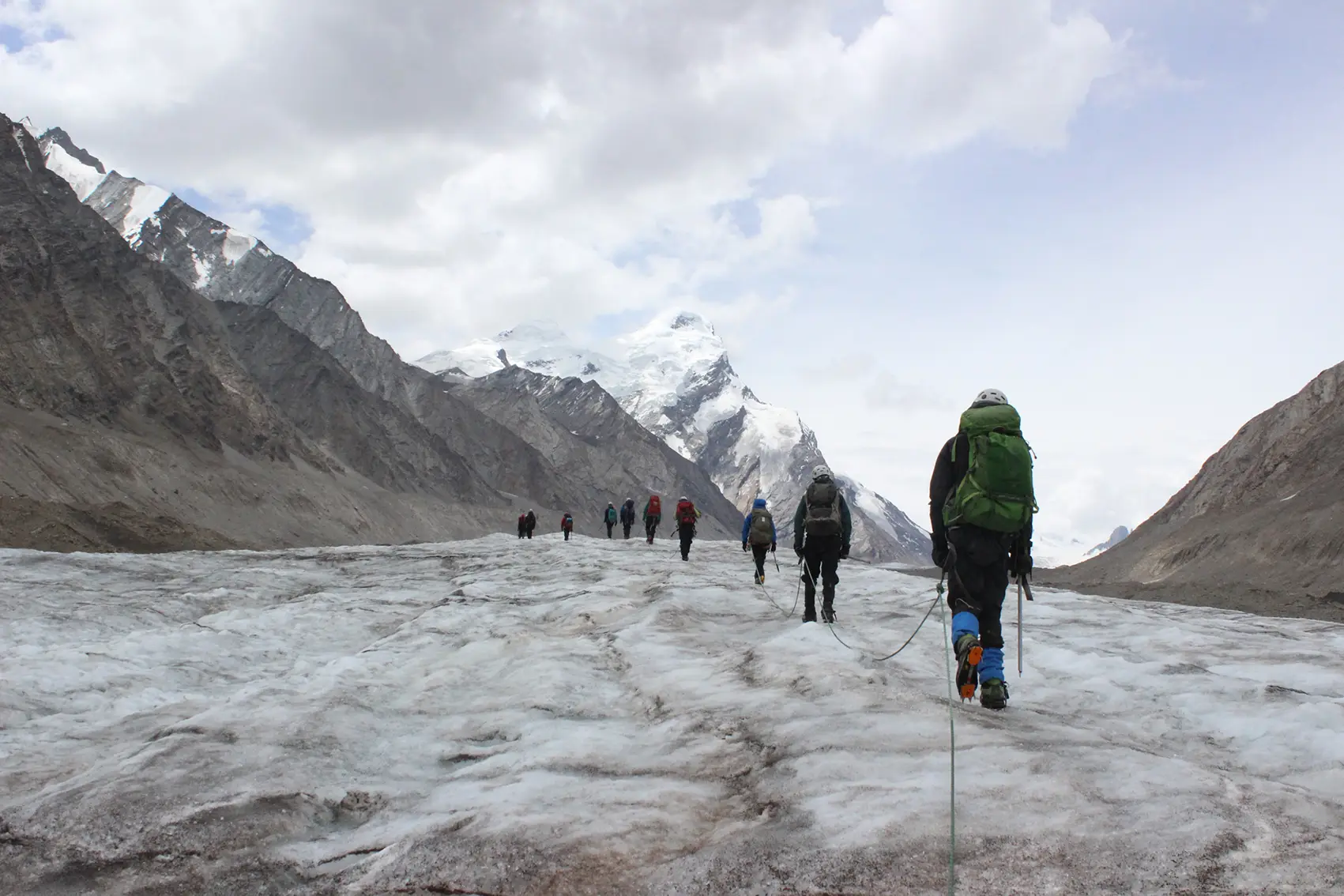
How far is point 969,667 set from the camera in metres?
6.14

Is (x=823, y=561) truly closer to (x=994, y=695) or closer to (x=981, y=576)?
(x=981, y=576)

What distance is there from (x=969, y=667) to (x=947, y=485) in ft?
4.34

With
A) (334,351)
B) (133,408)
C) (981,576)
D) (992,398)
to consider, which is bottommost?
(981,576)

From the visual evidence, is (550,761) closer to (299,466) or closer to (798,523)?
(798,523)

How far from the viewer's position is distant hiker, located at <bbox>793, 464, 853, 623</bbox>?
1073cm

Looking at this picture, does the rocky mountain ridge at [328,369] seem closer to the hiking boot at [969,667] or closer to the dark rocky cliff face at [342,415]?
the dark rocky cliff face at [342,415]

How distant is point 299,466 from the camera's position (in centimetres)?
8381

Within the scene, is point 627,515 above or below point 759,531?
above

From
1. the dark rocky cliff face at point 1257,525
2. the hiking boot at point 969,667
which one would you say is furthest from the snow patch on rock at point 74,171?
the hiking boot at point 969,667

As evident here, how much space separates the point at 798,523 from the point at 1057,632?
3264 millimetres

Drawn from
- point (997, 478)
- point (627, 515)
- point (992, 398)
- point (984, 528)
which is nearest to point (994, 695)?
point (984, 528)

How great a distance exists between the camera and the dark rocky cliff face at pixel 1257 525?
108ft

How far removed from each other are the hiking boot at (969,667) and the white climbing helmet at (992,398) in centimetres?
166

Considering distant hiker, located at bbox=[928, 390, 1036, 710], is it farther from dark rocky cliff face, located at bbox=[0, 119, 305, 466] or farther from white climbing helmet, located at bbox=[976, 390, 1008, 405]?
dark rocky cliff face, located at bbox=[0, 119, 305, 466]
